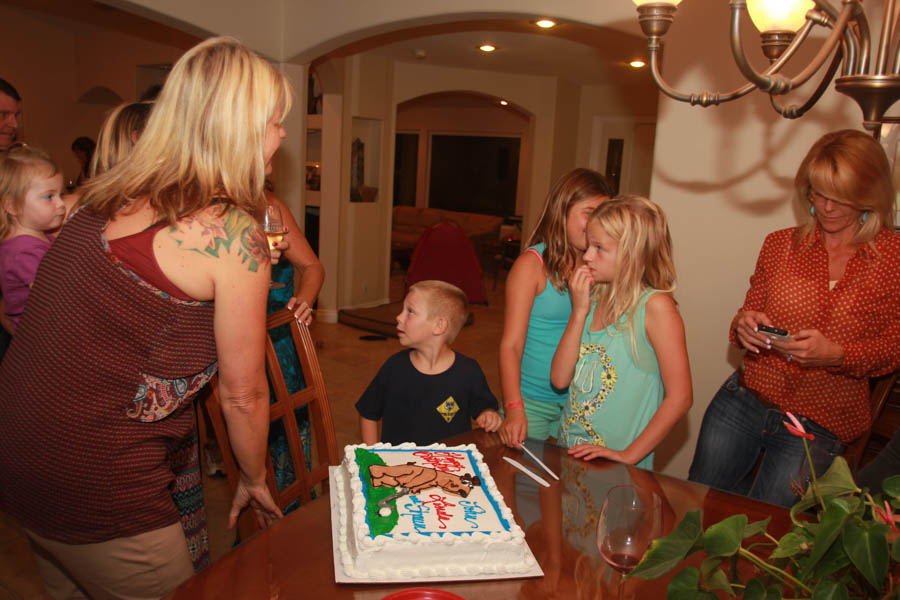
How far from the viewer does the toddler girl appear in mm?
2090

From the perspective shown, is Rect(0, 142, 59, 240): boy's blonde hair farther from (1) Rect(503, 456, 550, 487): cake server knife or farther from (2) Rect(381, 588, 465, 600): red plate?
(2) Rect(381, 588, 465, 600): red plate

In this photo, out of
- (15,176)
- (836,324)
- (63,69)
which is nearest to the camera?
(836,324)

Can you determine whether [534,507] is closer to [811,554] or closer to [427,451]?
[427,451]

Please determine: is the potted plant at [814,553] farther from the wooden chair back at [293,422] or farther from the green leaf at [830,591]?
the wooden chair back at [293,422]

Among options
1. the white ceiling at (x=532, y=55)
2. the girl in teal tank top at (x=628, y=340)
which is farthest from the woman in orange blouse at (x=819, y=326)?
the white ceiling at (x=532, y=55)

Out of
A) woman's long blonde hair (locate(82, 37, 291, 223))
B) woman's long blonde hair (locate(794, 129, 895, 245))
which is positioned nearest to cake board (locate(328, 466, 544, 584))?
woman's long blonde hair (locate(82, 37, 291, 223))

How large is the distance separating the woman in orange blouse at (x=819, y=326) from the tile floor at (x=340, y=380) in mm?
2028

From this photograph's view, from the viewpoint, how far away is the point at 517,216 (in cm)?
1145

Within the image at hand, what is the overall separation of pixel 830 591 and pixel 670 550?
138 mm

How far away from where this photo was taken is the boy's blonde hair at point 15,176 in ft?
6.92

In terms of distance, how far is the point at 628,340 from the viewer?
1.79m

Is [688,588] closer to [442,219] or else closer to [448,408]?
[448,408]

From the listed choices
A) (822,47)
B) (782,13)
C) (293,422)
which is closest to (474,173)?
(293,422)

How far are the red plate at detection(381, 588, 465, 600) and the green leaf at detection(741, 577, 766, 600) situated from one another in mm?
463
